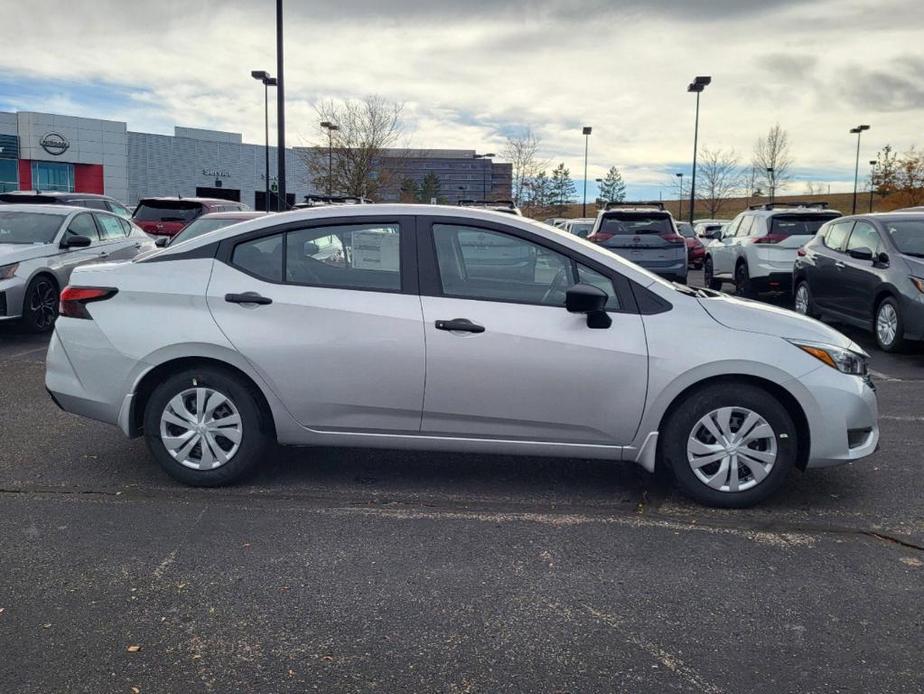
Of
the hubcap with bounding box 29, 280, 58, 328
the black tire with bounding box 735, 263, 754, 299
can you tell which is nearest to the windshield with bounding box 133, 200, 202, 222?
the hubcap with bounding box 29, 280, 58, 328

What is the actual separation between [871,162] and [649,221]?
53.1 metres

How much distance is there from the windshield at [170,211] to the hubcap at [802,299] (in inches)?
436

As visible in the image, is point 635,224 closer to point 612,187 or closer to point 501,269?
point 501,269

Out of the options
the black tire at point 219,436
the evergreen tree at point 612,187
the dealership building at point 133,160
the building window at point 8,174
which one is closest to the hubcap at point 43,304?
the black tire at point 219,436

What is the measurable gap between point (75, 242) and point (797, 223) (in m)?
11.4

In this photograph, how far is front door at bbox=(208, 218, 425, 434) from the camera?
470 cm

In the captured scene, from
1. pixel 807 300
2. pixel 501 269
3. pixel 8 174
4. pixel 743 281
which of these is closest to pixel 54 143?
pixel 8 174

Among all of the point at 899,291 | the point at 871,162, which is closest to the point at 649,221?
the point at 899,291

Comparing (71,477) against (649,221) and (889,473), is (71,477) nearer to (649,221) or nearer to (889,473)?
(889,473)

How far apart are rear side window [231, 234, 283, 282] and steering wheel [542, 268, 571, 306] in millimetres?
1496

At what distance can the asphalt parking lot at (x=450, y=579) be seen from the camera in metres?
3.06

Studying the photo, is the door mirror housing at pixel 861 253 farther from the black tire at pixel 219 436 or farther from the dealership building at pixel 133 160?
the dealership building at pixel 133 160

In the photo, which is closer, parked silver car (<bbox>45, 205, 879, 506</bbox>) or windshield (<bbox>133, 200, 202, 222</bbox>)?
parked silver car (<bbox>45, 205, 879, 506</bbox>)

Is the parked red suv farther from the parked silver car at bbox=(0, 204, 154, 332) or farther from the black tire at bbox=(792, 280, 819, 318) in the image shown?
the black tire at bbox=(792, 280, 819, 318)
